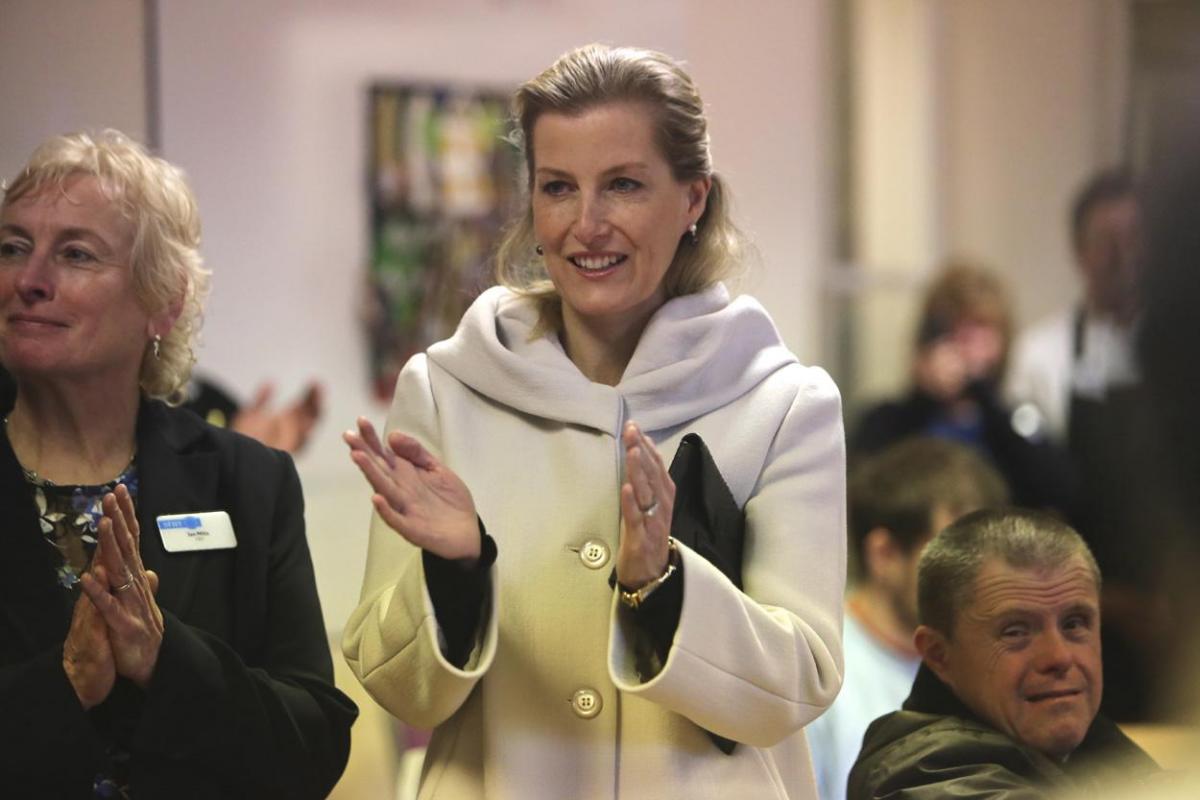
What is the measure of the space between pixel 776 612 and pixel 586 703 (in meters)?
0.28

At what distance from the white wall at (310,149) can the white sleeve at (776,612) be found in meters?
2.53

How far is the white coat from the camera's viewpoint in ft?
6.77

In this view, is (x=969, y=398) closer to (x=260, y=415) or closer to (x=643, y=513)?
(x=260, y=415)

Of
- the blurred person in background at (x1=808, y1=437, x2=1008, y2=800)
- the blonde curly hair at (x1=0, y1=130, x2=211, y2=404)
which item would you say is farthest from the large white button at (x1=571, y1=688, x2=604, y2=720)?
the blurred person in background at (x1=808, y1=437, x2=1008, y2=800)

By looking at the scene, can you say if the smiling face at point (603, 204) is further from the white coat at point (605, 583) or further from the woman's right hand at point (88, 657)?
the woman's right hand at point (88, 657)

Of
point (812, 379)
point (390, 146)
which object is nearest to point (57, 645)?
point (812, 379)

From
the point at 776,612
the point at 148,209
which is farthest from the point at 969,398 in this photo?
the point at 148,209

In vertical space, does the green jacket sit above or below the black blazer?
below

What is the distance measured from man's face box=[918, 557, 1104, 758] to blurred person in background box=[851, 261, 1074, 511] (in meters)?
2.93

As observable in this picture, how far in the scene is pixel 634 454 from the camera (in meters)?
1.96

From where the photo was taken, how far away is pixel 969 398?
5859 mm

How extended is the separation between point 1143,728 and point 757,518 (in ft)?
3.01

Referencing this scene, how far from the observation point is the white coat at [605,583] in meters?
2.06

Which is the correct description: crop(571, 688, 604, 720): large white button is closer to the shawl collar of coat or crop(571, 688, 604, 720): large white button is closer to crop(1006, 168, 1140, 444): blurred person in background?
the shawl collar of coat
